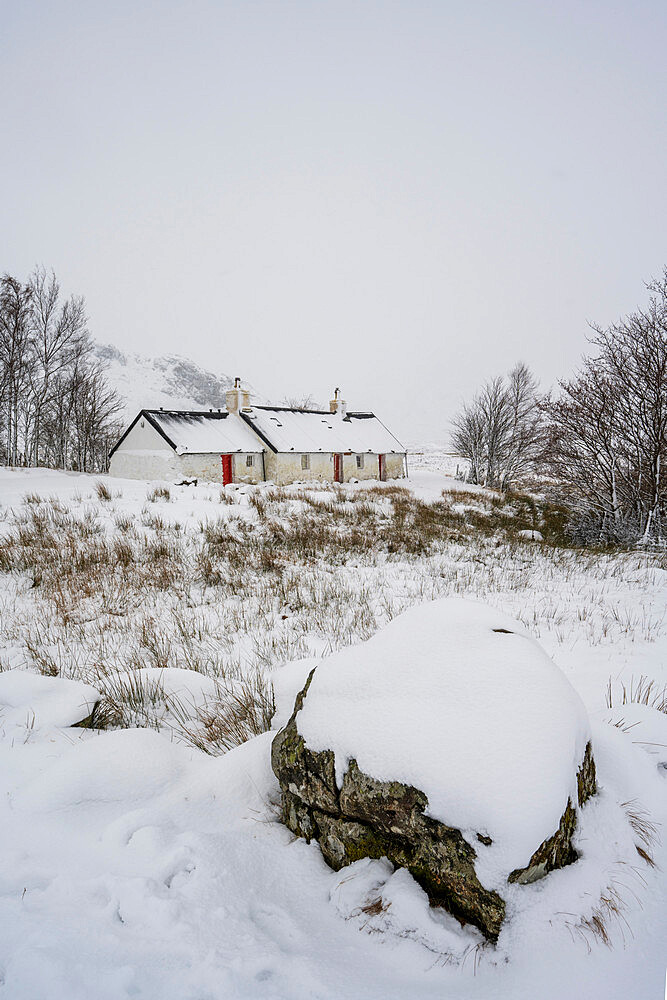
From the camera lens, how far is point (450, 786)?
1.41m

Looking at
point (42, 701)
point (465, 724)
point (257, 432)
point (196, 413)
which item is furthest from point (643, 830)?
point (196, 413)

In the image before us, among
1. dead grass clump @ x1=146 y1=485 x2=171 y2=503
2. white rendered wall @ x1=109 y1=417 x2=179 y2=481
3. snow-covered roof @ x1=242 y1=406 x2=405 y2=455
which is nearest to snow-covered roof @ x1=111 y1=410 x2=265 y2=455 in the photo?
white rendered wall @ x1=109 y1=417 x2=179 y2=481

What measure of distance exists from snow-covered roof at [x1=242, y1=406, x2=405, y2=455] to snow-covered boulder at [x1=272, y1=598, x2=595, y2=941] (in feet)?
94.7

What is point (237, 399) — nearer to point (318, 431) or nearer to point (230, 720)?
point (318, 431)

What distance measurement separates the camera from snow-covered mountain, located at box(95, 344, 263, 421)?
384 ft

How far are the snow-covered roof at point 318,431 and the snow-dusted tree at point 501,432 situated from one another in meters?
6.33

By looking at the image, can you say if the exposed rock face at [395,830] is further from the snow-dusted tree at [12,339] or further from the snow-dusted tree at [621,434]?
the snow-dusted tree at [12,339]

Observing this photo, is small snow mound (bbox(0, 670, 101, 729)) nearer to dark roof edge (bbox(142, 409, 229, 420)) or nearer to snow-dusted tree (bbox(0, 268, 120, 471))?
snow-dusted tree (bbox(0, 268, 120, 471))

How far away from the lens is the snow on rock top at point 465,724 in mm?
1354

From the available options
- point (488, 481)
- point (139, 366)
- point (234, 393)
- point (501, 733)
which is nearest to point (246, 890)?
point (501, 733)

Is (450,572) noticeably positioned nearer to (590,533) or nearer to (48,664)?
(48,664)

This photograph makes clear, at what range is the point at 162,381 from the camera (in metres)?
133

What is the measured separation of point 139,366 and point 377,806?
538 ft

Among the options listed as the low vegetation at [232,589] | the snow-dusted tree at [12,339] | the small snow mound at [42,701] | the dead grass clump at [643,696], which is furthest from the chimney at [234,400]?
the dead grass clump at [643,696]
